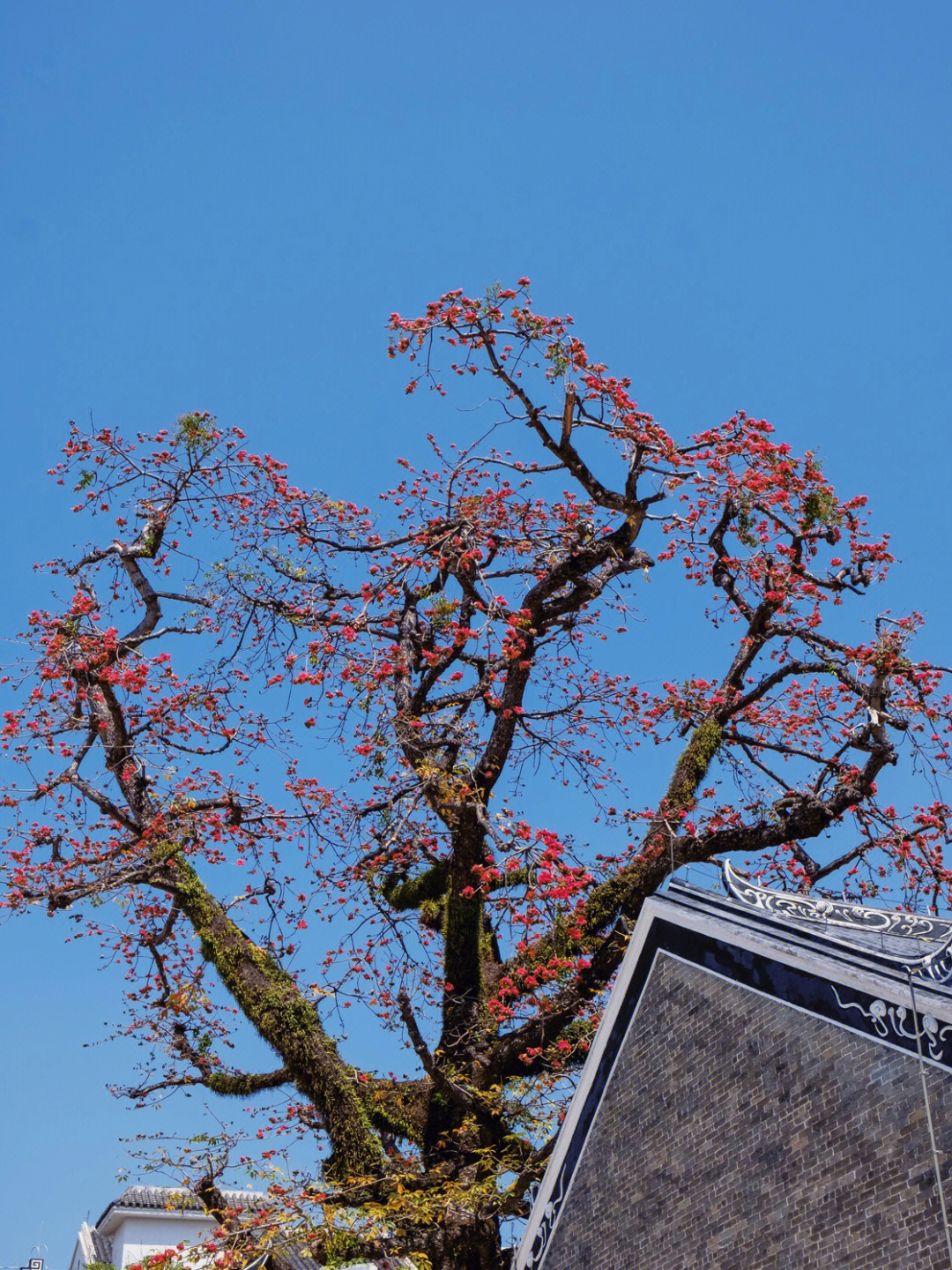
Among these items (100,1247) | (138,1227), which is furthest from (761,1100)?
(100,1247)

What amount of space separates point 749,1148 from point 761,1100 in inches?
11.8

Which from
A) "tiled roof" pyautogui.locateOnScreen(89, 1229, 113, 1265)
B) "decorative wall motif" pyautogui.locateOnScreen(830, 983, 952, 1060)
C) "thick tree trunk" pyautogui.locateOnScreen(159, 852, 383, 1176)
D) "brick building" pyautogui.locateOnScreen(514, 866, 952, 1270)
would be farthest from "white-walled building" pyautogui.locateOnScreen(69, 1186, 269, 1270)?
"decorative wall motif" pyautogui.locateOnScreen(830, 983, 952, 1060)

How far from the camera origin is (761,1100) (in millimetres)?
8430

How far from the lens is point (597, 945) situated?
1509 centimetres

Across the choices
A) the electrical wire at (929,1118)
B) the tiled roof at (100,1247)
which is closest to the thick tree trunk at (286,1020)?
the electrical wire at (929,1118)

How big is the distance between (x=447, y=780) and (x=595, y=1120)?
5.72 metres

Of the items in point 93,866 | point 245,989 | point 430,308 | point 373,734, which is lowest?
point 245,989

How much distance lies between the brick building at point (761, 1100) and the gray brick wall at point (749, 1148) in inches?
0.4

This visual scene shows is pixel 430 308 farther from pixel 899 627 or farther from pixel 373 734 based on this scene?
pixel 899 627

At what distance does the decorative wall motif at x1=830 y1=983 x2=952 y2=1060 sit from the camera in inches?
287

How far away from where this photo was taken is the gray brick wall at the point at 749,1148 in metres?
7.37

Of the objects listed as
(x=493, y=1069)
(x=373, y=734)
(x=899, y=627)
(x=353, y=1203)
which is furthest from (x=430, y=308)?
(x=353, y=1203)

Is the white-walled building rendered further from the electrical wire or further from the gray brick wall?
the electrical wire

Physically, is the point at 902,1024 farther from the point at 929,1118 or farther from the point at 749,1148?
the point at 749,1148
